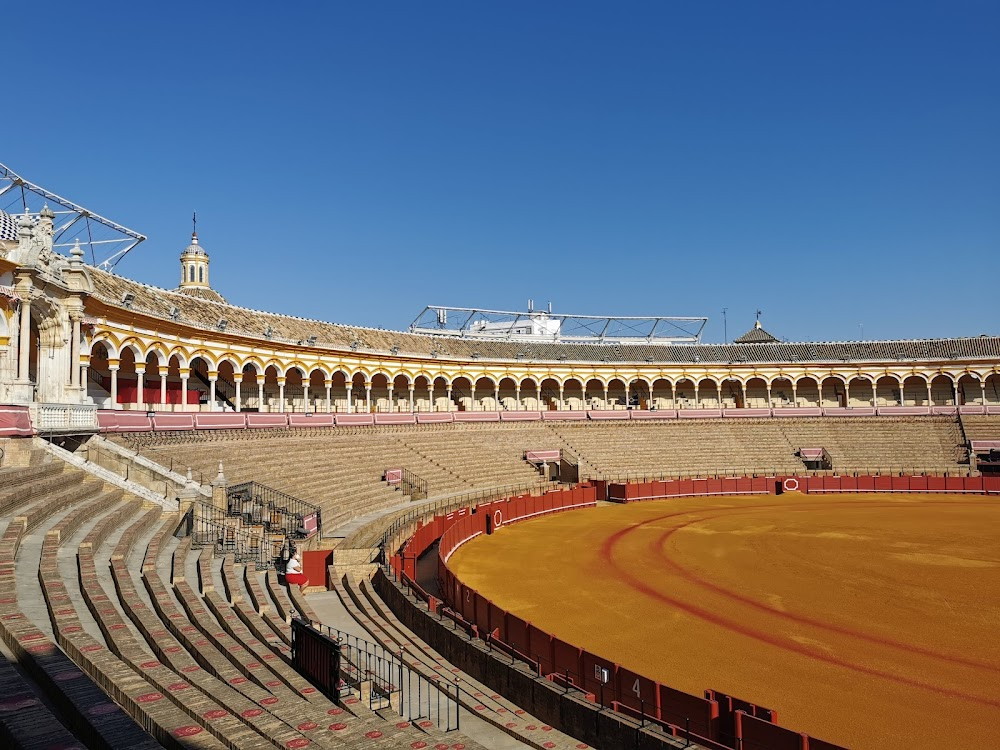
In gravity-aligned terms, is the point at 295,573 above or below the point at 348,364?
below

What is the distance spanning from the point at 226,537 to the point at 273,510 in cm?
474

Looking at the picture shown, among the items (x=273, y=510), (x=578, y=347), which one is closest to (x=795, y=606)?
(x=273, y=510)

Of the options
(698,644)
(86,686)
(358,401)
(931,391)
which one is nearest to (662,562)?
(698,644)

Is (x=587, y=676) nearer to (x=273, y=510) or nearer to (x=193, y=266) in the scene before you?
(x=273, y=510)

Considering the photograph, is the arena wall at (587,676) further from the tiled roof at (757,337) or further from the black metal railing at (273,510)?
the tiled roof at (757,337)

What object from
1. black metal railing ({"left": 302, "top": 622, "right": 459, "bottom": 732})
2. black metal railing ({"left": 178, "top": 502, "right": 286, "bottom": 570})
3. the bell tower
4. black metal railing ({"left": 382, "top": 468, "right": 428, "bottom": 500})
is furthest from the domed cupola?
black metal railing ({"left": 302, "top": 622, "right": 459, "bottom": 732})

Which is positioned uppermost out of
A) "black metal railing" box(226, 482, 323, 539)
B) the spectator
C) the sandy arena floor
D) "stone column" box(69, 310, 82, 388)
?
"stone column" box(69, 310, 82, 388)

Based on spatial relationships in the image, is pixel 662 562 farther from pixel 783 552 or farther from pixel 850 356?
pixel 850 356

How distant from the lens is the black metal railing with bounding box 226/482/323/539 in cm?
2280

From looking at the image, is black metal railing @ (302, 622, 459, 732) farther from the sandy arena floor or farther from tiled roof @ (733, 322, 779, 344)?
tiled roof @ (733, 322, 779, 344)

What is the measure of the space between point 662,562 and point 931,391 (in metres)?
52.4

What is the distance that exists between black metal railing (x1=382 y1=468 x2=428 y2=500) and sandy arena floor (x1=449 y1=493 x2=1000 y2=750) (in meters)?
5.57

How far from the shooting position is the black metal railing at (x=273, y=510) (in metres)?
22.8

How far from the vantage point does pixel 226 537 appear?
19656mm
